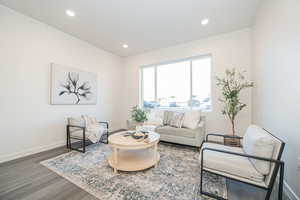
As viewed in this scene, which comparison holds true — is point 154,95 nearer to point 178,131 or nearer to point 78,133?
point 178,131

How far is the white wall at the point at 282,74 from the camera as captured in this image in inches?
56.2

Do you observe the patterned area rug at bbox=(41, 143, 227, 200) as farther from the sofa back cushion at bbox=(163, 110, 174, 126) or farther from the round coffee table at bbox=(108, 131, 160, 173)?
the sofa back cushion at bbox=(163, 110, 174, 126)

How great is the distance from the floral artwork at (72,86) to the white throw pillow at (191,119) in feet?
9.57

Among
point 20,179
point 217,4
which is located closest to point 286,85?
point 217,4

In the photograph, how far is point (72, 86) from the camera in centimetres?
344

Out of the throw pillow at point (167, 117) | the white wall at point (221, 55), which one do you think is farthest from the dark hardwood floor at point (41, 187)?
the throw pillow at point (167, 117)

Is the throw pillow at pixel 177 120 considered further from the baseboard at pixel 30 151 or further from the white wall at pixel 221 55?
the baseboard at pixel 30 151

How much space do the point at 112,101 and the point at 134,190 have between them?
3.60m

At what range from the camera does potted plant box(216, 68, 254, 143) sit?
2.84m

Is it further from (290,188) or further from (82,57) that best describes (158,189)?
(82,57)

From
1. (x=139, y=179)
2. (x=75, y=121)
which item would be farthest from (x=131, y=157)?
(x=75, y=121)

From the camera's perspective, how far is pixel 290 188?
4.95 feet

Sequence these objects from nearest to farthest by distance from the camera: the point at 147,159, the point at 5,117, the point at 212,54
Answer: the point at 147,159 < the point at 5,117 < the point at 212,54

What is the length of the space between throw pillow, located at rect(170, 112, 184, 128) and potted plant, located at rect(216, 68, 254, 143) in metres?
1.05
